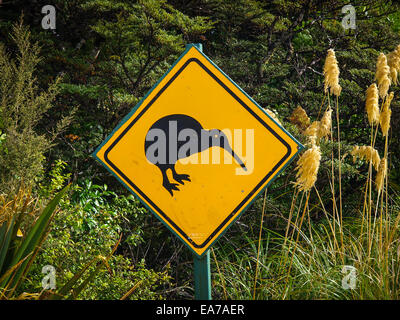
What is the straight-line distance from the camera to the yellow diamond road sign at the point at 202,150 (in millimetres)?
2361

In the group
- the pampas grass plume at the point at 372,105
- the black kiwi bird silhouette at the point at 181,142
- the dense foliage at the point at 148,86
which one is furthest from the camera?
the dense foliage at the point at 148,86

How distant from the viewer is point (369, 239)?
138 inches

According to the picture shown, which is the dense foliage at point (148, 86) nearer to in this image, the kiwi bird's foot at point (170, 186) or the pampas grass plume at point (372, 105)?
the pampas grass plume at point (372, 105)

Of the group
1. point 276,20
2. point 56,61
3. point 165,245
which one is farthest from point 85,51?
point 165,245

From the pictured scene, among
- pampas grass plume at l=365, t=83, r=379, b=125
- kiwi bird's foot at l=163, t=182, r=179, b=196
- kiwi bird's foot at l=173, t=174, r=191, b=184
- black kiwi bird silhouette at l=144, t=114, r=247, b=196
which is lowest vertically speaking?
kiwi bird's foot at l=163, t=182, r=179, b=196

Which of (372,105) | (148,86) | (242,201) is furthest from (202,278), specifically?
(148,86)

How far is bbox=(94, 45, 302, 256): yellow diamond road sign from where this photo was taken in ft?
7.75

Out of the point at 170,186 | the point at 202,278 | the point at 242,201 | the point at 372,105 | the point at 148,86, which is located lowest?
the point at 202,278

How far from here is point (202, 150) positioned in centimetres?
236

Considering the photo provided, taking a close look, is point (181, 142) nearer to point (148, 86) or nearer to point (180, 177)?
point (180, 177)

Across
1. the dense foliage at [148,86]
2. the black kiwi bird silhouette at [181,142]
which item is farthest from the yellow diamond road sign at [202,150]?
the dense foliage at [148,86]

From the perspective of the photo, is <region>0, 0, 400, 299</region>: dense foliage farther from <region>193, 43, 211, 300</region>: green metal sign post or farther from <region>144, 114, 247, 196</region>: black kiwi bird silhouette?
<region>144, 114, 247, 196</region>: black kiwi bird silhouette

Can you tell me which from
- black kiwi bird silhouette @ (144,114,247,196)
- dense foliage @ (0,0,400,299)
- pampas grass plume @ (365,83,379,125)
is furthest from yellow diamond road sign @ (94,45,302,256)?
dense foliage @ (0,0,400,299)

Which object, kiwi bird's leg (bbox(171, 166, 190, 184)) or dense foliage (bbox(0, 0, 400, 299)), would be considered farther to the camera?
dense foliage (bbox(0, 0, 400, 299))
